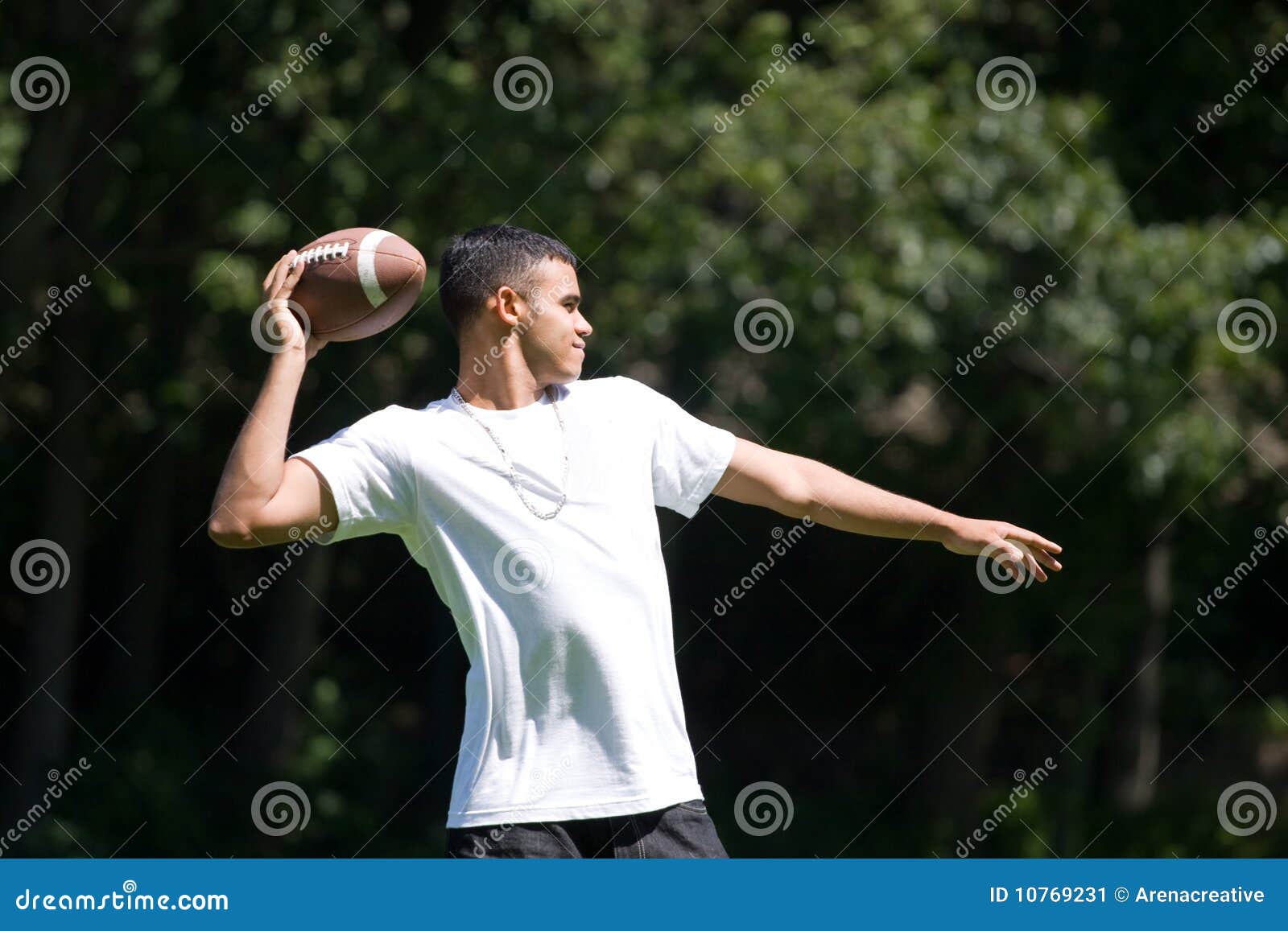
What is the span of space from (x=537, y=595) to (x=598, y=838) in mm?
468

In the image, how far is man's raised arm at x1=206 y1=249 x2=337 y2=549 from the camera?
108 inches

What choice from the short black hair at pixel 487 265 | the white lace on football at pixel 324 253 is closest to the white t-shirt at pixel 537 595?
the short black hair at pixel 487 265

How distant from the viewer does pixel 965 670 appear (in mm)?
11453

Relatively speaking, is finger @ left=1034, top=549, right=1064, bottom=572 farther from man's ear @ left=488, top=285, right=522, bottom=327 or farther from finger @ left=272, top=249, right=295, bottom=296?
finger @ left=272, top=249, right=295, bottom=296

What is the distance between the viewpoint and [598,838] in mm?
2840

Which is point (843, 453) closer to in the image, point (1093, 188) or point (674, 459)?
point (1093, 188)

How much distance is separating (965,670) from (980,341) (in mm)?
3596

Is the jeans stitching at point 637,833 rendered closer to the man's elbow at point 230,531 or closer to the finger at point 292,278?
the man's elbow at point 230,531

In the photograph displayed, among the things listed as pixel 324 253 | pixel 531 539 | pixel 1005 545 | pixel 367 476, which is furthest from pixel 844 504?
pixel 324 253

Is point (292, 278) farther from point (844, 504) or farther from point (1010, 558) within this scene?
point (1010, 558)

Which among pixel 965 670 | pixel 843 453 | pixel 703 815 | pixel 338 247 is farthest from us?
pixel 965 670

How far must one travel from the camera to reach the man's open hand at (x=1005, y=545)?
308 cm

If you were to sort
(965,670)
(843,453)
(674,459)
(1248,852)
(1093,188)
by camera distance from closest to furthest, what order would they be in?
(674,459), (1093,188), (843,453), (1248,852), (965,670)

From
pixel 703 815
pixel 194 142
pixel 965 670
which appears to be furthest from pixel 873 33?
pixel 703 815
